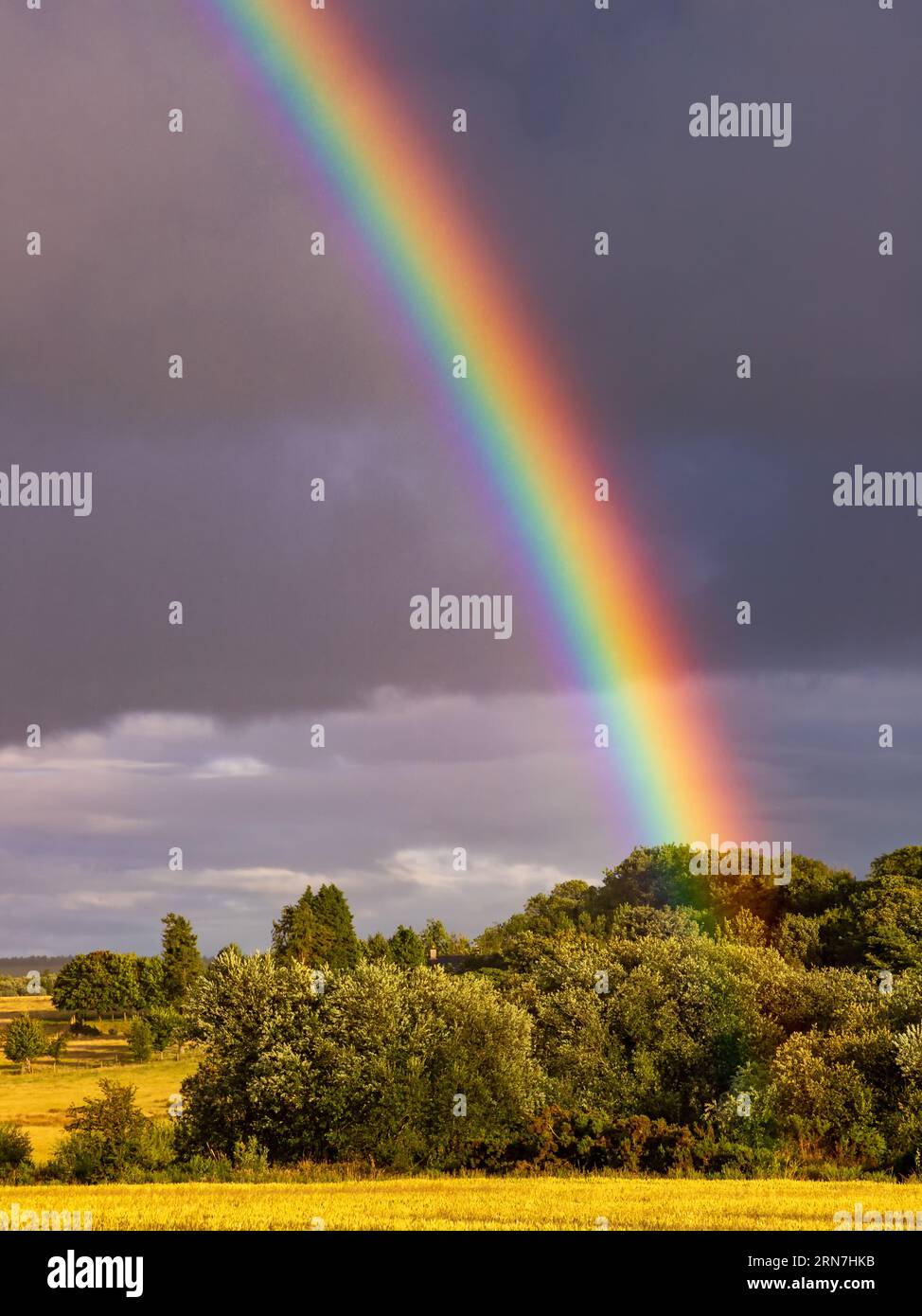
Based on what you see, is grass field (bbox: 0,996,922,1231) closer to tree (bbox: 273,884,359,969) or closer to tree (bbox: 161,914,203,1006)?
tree (bbox: 273,884,359,969)

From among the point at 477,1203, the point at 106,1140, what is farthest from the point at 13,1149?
the point at 477,1203

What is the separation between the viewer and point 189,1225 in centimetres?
2588

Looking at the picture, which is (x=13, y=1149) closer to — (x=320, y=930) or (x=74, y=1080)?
(x=74, y=1080)

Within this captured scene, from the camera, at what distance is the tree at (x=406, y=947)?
394ft

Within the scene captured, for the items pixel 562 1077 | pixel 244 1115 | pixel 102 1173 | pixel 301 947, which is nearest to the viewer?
pixel 102 1173

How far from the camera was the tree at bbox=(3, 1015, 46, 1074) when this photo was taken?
113562mm

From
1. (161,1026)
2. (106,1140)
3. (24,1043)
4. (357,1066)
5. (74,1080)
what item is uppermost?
(357,1066)

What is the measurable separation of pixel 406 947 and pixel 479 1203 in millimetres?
94964

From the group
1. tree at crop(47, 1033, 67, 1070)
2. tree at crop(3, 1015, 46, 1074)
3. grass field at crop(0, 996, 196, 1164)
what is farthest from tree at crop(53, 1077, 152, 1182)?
tree at crop(47, 1033, 67, 1070)

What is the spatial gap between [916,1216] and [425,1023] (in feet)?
73.4

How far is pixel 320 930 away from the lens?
12988 centimetres

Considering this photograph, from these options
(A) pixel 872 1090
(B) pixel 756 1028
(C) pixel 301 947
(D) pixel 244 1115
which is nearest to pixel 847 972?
(B) pixel 756 1028
